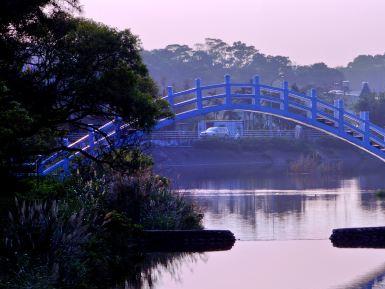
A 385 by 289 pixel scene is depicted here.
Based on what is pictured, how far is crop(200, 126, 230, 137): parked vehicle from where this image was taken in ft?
236

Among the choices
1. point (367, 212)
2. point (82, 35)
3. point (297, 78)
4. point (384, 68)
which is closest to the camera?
point (82, 35)

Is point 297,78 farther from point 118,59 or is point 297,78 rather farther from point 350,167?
point 118,59

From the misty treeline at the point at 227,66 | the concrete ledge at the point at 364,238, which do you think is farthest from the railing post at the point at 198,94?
the misty treeline at the point at 227,66

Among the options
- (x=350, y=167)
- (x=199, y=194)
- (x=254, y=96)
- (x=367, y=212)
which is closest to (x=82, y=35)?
(x=367, y=212)

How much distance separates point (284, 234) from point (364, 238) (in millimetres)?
3526

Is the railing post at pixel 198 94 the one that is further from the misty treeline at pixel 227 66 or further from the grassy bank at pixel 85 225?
the misty treeline at pixel 227 66

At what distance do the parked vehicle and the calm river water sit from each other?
1837cm

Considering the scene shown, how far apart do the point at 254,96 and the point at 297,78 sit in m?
92.3

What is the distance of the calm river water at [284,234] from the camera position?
18.7 metres

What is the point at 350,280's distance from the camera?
18.4m

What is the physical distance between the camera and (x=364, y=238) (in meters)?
23.8

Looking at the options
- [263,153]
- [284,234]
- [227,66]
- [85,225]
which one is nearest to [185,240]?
[284,234]

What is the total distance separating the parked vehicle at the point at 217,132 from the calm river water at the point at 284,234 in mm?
18375

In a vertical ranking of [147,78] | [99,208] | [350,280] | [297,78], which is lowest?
[350,280]
